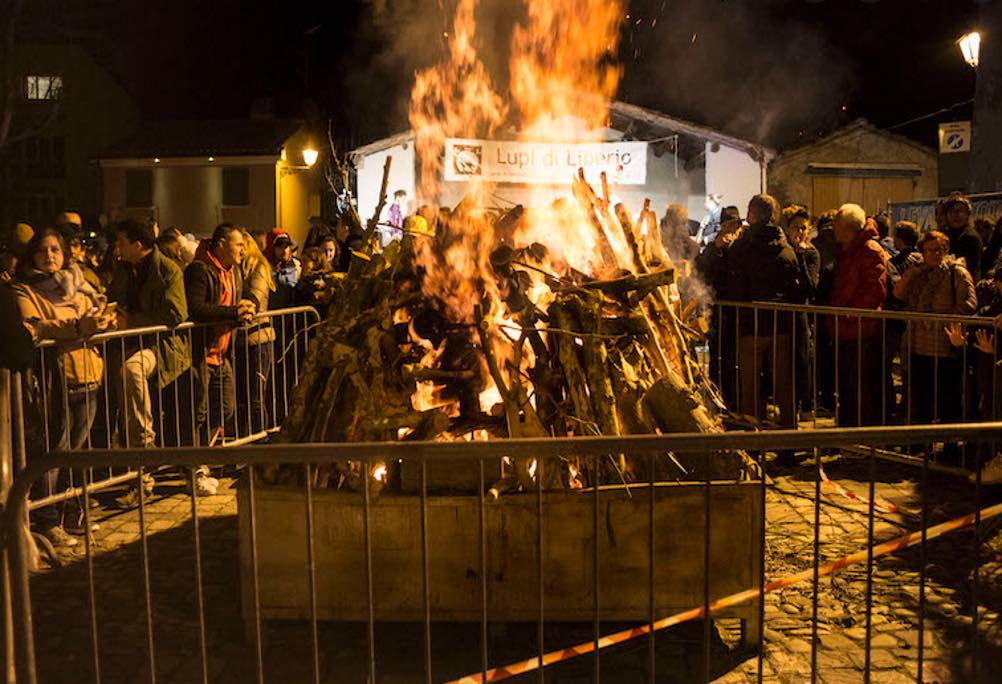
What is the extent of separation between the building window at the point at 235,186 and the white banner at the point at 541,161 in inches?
732

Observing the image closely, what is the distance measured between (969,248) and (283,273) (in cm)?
736

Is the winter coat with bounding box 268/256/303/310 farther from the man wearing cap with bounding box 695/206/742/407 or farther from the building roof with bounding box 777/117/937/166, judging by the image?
the building roof with bounding box 777/117/937/166

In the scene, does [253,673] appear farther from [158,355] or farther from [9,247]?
[9,247]

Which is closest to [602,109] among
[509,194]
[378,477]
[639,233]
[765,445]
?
[509,194]

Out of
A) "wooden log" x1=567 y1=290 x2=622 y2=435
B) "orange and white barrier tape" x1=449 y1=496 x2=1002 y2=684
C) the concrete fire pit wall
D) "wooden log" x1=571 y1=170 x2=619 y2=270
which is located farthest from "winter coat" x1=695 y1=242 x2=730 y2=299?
the concrete fire pit wall

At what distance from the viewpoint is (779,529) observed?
22.8ft

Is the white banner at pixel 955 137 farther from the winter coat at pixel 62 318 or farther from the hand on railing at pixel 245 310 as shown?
the winter coat at pixel 62 318

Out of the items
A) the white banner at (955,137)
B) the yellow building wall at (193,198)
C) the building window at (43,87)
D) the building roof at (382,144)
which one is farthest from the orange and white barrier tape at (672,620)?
the building window at (43,87)

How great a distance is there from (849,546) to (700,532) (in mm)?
2057

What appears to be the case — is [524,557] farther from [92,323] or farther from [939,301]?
[939,301]

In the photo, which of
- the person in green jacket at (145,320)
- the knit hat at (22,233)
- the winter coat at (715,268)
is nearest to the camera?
the person in green jacket at (145,320)

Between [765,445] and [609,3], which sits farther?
[609,3]

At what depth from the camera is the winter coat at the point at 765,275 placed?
9.41 m

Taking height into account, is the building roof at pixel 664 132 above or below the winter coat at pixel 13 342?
above
